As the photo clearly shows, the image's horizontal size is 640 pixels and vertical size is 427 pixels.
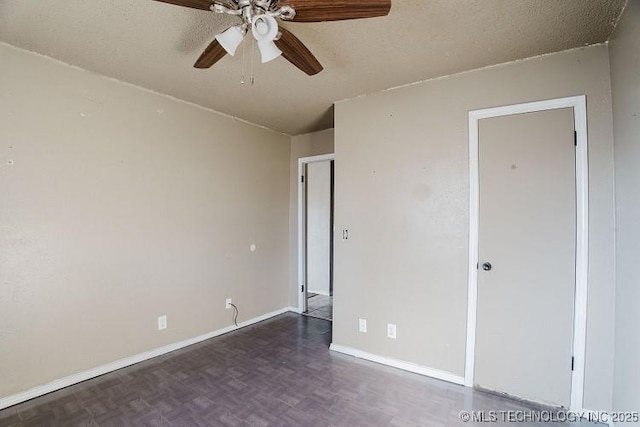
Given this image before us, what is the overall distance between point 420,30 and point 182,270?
9.69 ft

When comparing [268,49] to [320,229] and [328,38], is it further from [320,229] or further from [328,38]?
[320,229]

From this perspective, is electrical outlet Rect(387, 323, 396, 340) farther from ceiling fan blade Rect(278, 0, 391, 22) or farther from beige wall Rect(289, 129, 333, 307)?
ceiling fan blade Rect(278, 0, 391, 22)

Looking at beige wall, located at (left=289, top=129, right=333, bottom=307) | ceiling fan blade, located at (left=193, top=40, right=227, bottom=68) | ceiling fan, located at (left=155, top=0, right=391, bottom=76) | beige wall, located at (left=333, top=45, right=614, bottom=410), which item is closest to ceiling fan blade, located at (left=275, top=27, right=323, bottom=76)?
ceiling fan, located at (left=155, top=0, right=391, bottom=76)

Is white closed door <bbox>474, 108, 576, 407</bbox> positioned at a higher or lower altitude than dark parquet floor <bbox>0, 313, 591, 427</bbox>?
higher

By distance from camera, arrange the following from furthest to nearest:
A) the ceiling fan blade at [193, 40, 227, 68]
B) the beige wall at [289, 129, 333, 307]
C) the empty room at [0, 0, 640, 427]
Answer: the beige wall at [289, 129, 333, 307], the empty room at [0, 0, 640, 427], the ceiling fan blade at [193, 40, 227, 68]

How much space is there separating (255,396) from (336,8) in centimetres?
253

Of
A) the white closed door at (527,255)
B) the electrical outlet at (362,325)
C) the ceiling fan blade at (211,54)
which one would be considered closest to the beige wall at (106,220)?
the ceiling fan blade at (211,54)

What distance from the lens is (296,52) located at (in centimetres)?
176

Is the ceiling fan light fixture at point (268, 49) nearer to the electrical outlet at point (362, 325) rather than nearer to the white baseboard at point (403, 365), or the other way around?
the electrical outlet at point (362, 325)

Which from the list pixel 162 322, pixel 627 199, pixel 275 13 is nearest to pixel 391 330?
pixel 627 199

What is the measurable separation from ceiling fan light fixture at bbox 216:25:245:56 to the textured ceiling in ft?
1.08

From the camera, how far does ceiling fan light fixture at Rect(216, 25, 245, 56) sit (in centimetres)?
153

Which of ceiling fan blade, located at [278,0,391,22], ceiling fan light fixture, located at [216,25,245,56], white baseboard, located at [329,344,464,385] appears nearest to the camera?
ceiling fan blade, located at [278,0,391,22]

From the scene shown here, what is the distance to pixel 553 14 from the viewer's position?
1.76 metres
